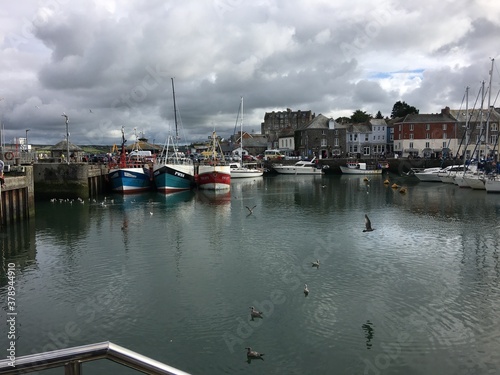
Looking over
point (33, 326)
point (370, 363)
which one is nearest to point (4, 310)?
point (33, 326)

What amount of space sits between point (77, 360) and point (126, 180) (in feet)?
147

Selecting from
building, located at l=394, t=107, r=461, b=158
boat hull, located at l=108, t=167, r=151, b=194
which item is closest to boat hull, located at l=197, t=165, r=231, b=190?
boat hull, located at l=108, t=167, r=151, b=194

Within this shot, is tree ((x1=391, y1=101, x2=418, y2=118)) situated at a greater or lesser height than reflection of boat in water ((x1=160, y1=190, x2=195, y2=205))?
greater

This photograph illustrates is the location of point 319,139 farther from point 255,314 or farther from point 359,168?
point 255,314

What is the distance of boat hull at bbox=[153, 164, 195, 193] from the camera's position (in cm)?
4716

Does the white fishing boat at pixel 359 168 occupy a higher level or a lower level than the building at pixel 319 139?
lower

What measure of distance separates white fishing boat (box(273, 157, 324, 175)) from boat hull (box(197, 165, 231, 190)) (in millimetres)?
31263

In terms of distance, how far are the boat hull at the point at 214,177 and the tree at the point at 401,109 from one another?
83.6 metres

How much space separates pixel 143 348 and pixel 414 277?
33.3 feet

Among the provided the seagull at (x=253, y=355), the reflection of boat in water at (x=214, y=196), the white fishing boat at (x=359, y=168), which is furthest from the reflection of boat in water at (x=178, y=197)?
the white fishing boat at (x=359, y=168)

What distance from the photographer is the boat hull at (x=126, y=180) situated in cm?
4556

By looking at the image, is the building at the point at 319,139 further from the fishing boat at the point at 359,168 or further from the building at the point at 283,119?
the building at the point at 283,119

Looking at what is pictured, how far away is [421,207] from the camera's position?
117 ft

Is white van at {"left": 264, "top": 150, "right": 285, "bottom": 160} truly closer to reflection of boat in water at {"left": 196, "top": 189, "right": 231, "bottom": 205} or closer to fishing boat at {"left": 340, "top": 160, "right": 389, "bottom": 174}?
fishing boat at {"left": 340, "top": 160, "right": 389, "bottom": 174}
